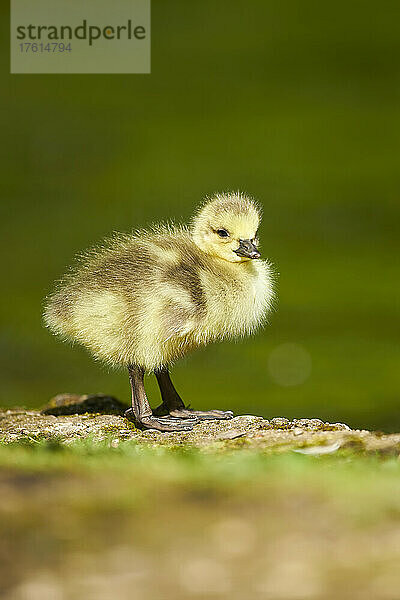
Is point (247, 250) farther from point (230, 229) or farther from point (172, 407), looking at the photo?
point (172, 407)

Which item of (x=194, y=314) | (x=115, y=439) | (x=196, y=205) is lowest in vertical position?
(x=115, y=439)

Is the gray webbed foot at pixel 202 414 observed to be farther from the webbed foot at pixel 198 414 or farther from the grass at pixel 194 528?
the grass at pixel 194 528

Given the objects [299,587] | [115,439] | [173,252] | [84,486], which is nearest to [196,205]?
[173,252]

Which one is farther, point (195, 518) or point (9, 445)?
point (9, 445)

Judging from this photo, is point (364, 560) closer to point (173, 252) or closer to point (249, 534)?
point (249, 534)

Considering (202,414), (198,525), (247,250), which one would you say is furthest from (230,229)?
(198,525)

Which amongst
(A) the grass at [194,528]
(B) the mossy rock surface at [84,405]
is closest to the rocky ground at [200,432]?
(B) the mossy rock surface at [84,405]
